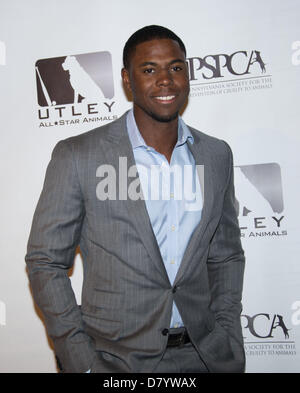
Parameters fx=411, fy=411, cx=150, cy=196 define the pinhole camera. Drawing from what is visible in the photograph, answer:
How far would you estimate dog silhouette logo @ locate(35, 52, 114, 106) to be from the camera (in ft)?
8.77

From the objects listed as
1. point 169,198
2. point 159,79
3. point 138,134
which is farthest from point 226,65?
point 169,198

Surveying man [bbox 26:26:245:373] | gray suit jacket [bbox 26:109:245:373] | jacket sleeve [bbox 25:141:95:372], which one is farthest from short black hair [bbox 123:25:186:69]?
jacket sleeve [bbox 25:141:95:372]

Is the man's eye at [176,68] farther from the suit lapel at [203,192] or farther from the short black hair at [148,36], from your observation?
the suit lapel at [203,192]

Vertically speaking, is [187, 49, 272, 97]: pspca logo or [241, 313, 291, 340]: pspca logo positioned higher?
[187, 49, 272, 97]: pspca logo

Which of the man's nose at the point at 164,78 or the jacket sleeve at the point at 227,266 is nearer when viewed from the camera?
the man's nose at the point at 164,78

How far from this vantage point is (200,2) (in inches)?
103

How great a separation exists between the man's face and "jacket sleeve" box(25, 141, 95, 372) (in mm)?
442

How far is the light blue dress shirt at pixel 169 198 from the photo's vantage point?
182 centimetres

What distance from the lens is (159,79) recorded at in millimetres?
1906

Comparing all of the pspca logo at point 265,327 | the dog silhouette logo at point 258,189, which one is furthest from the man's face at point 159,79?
the pspca logo at point 265,327

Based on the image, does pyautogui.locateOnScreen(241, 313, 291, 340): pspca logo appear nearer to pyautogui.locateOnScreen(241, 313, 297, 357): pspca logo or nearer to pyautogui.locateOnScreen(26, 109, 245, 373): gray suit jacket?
pyautogui.locateOnScreen(241, 313, 297, 357): pspca logo

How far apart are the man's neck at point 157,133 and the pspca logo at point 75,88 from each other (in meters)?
0.73

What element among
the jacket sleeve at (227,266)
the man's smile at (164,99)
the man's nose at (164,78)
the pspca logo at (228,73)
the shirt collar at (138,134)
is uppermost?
the pspca logo at (228,73)

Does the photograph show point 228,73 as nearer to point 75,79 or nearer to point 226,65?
point 226,65
